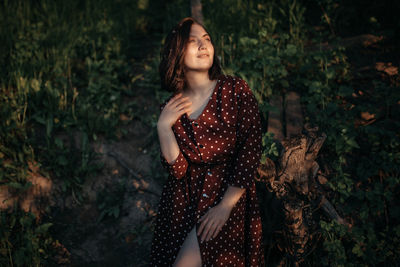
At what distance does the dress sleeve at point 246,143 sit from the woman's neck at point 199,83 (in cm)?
22

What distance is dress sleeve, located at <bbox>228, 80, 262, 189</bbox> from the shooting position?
185cm

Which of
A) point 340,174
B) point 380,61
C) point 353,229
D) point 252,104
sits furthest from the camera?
point 380,61

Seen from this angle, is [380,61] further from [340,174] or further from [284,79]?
[340,174]

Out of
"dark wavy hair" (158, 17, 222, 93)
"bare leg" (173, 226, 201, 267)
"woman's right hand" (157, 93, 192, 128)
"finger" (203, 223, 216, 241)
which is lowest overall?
"bare leg" (173, 226, 201, 267)

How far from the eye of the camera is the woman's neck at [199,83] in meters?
2.04

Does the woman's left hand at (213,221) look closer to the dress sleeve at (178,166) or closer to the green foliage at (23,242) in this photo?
the dress sleeve at (178,166)

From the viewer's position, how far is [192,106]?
2066 mm

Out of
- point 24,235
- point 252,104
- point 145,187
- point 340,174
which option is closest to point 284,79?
point 340,174

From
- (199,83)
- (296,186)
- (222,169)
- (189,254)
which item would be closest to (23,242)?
(189,254)

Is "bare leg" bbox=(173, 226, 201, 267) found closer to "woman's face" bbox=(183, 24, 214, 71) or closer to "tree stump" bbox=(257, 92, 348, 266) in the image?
"tree stump" bbox=(257, 92, 348, 266)

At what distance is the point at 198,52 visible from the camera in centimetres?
195

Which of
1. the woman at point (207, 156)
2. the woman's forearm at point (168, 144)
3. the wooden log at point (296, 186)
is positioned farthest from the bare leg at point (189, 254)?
the wooden log at point (296, 186)

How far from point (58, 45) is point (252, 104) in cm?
293

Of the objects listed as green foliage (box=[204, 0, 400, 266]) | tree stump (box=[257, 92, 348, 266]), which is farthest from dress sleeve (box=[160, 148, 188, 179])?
green foliage (box=[204, 0, 400, 266])
